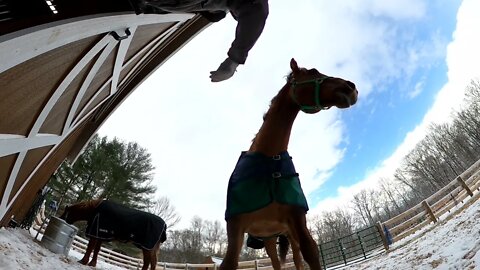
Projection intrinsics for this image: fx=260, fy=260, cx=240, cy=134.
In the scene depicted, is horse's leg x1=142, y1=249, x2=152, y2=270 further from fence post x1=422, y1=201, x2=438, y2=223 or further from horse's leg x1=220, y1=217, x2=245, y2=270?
fence post x1=422, y1=201, x2=438, y2=223

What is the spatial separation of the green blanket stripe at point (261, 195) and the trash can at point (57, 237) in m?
5.86

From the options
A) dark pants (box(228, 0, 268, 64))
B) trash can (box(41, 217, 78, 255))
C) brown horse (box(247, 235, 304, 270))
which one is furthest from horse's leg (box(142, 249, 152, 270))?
dark pants (box(228, 0, 268, 64))

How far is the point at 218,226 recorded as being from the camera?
163 ft

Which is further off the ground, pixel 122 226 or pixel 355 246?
pixel 355 246

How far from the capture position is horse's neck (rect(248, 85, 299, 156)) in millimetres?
2373

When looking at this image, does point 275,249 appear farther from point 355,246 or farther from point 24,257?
point 355,246

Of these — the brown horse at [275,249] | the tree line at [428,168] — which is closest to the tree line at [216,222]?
the tree line at [428,168]

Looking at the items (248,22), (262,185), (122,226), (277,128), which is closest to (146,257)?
(122,226)

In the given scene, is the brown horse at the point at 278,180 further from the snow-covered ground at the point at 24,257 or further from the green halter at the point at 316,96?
the snow-covered ground at the point at 24,257

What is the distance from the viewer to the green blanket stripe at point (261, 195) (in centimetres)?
207

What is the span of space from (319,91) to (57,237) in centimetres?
673

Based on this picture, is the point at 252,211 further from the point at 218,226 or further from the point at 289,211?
the point at 218,226

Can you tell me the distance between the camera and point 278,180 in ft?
7.09

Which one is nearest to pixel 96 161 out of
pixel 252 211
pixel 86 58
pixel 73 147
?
pixel 73 147
